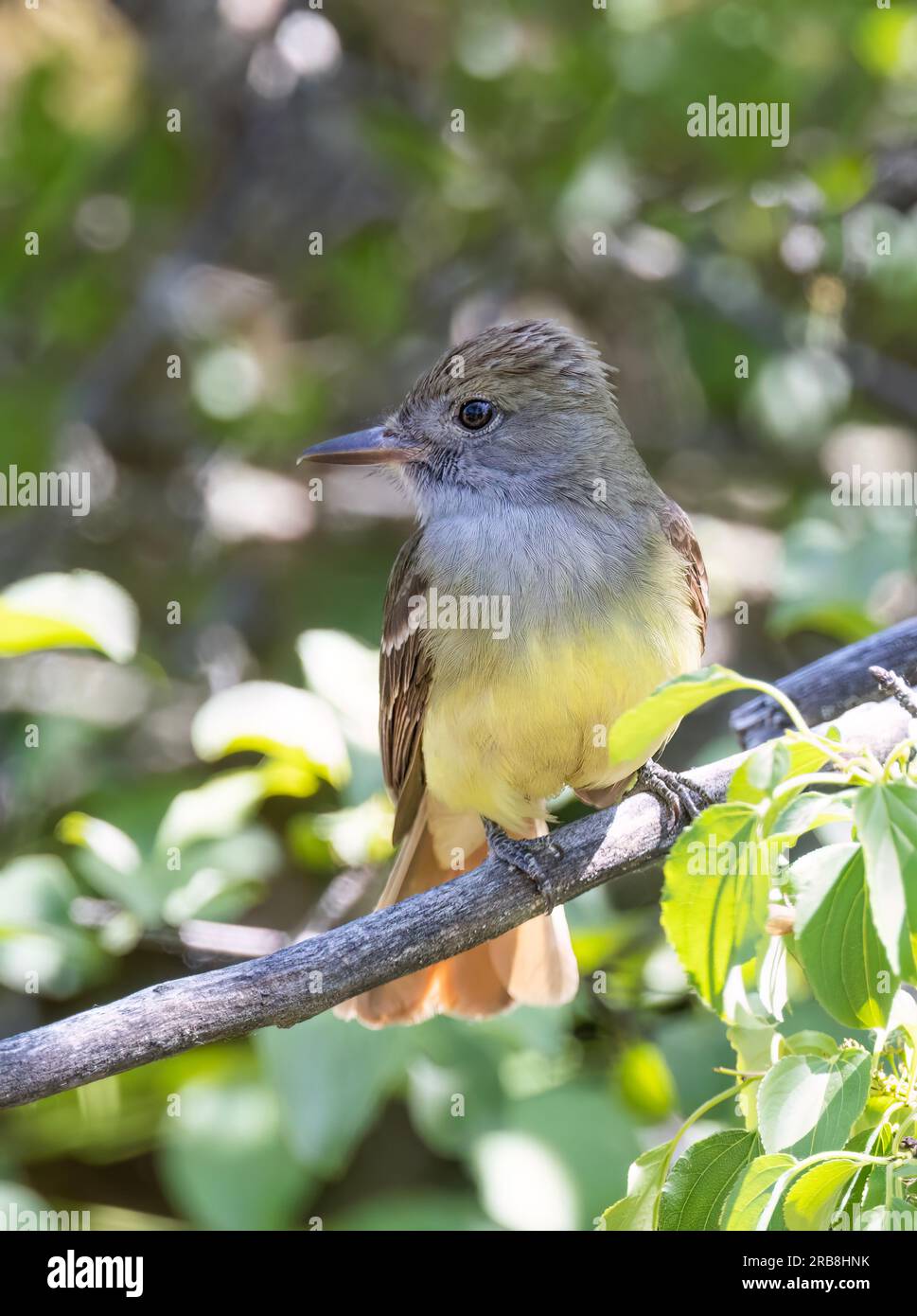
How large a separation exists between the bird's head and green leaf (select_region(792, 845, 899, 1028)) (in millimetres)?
1810

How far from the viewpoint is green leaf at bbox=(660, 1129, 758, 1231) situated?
7.59 feet

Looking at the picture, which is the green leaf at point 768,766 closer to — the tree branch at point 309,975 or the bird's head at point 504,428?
the tree branch at point 309,975

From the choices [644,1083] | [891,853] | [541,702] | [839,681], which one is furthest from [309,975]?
[644,1083]

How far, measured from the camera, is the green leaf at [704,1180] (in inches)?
91.1

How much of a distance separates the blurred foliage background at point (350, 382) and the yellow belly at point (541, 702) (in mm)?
398

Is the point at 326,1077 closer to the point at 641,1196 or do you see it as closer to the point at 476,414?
the point at 641,1196

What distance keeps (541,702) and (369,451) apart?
3.39 feet

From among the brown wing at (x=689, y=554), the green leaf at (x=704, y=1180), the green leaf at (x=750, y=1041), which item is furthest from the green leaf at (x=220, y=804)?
the green leaf at (x=704, y=1180)

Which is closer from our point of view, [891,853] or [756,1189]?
[891,853]

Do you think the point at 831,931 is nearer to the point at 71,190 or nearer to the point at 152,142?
the point at 71,190

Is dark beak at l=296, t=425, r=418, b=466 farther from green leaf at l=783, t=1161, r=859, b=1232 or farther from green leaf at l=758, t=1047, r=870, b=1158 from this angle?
green leaf at l=783, t=1161, r=859, b=1232

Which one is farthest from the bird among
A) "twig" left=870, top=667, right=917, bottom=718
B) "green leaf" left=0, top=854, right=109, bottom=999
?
"green leaf" left=0, top=854, right=109, bottom=999

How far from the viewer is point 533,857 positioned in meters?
3.10

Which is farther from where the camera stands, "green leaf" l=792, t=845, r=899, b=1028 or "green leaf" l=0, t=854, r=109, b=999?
"green leaf" l=0, t=854, r=109, b=999
